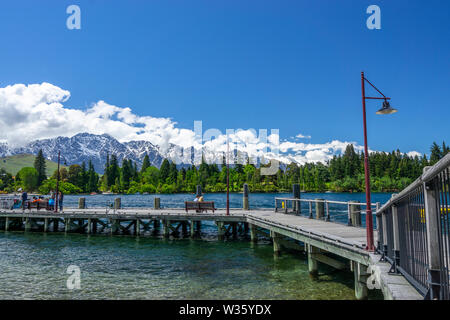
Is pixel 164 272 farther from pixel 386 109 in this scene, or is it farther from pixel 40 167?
pixel 40 167

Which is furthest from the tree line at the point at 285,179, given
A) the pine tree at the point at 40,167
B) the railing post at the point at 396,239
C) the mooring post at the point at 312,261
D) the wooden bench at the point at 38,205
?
the railing post at the point at 396,239

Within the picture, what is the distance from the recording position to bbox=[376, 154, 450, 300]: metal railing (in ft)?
13.2

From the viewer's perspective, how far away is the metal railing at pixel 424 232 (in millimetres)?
4031

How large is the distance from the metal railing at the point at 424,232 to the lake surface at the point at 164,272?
17.5 ft

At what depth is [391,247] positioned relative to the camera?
802cm

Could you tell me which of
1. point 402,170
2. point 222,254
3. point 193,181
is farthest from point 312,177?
point 222,254

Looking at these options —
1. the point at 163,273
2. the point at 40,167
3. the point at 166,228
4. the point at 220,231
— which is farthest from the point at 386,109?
the point at 40,167

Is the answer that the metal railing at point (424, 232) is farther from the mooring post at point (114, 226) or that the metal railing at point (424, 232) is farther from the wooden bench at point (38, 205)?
the wooden bench at point (38, 205)

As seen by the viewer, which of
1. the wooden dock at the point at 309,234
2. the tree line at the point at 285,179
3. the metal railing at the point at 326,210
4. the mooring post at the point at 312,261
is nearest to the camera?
the wooden dock at the point at 309,234

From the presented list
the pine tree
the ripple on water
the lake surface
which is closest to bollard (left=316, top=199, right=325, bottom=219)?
the lake surface

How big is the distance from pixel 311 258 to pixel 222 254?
24.0 ft

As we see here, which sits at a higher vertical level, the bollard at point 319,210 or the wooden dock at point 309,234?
the bollard at point 319,210

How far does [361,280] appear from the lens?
1088 centimetres

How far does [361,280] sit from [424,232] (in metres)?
6.58
